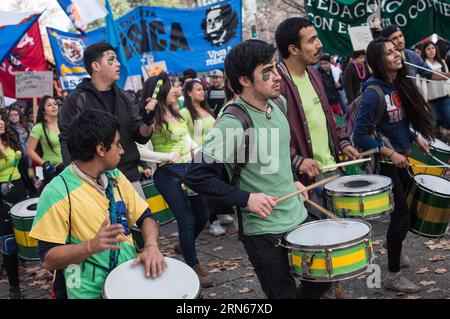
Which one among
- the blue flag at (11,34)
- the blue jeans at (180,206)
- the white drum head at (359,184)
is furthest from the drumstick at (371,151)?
the blue flag at (11,34)

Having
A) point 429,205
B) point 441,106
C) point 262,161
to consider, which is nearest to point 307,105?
point 262,161

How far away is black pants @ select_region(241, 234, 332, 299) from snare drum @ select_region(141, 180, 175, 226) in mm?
2711

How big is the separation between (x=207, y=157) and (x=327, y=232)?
2.71 ft

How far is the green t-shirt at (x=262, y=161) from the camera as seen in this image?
3260 mm

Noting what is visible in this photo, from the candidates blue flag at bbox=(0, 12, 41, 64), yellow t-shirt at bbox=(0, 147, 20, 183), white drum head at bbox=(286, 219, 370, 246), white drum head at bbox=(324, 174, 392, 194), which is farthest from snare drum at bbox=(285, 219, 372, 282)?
blue flag at bbox=(0, 12, 41, 64)

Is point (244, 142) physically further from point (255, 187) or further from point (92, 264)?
point (92, 264)

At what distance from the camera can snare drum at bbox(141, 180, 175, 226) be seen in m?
6.02

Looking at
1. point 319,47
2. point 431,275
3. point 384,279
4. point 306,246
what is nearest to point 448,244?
point 431,275

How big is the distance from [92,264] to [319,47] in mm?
2558

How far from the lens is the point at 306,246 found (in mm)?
3195

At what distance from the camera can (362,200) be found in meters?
4.14

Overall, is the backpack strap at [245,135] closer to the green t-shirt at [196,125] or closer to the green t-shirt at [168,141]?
the green t-shirt at [168,141]

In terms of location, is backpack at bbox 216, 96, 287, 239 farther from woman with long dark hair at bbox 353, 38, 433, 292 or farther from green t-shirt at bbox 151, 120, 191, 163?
green t-shirt at bbox 151, 120, 191, 163

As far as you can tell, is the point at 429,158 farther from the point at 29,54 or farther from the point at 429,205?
the point at 29,54
